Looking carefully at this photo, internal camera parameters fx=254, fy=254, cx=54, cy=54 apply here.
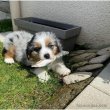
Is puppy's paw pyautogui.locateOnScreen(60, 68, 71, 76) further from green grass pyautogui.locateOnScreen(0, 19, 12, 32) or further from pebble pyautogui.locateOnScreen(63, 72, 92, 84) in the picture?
green grass pyautogui.locateOnScreen(0, 19, 12, 32)

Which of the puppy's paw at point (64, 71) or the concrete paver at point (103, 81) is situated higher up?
the concrete paver at point (103, 81)

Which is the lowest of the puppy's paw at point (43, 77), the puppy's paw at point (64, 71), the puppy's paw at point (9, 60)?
the puppy's paw at point (9, 60)

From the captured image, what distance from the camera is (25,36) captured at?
4555 mm

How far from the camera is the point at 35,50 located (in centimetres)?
371

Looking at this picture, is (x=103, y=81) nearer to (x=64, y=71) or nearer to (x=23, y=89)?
(x=64, y=71)

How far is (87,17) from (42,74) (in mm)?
1587

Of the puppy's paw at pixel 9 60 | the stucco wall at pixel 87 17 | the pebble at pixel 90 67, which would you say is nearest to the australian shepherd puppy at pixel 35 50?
the puppy's paw at pixel 9 60

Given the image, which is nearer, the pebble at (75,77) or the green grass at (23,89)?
the green grass at (23,89)

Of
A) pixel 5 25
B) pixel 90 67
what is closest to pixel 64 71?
pixel 90 67

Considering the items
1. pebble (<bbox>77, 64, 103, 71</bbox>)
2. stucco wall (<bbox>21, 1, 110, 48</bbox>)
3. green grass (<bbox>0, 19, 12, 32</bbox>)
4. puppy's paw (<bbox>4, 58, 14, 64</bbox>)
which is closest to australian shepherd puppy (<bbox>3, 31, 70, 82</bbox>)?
puppy's paw (<bbox>4, 58, 14, 64</bbox>)

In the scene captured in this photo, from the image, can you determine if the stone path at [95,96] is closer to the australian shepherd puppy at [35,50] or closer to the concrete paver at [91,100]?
the concrete paver at [91,100]

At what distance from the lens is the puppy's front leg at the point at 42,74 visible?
3921 mm

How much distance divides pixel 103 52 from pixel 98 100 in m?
1.35

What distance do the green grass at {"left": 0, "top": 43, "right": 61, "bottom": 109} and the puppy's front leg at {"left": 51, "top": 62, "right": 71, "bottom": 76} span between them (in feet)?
0.32
